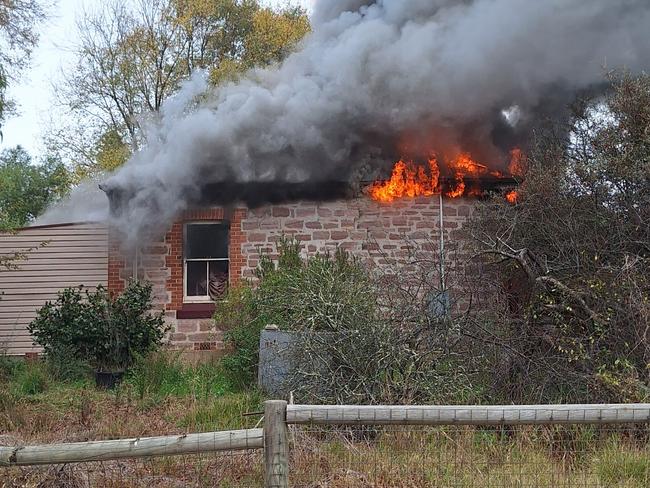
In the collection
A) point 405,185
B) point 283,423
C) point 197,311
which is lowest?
point 283,423

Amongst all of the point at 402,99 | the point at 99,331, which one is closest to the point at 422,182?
the point at 402,99

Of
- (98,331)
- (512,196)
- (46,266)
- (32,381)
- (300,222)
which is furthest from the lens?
(46,266)

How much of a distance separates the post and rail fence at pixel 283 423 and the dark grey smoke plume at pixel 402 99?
26.8ft

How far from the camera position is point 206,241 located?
40.3 feet

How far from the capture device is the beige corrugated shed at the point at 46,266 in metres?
12.2

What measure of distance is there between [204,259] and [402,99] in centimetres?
445

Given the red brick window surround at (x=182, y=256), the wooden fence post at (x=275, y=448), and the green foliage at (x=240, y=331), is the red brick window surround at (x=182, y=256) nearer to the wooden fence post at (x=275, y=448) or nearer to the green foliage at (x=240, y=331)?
the green foliage at (x=240, y=331)

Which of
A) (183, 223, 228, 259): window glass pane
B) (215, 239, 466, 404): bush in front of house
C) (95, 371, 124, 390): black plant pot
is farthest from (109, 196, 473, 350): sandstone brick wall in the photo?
(215, 239, 466, 404): bush in front of house

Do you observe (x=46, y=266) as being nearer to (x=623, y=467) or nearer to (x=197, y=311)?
(x=197, y=311)

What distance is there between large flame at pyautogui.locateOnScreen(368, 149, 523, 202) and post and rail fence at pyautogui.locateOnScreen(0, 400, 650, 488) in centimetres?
818

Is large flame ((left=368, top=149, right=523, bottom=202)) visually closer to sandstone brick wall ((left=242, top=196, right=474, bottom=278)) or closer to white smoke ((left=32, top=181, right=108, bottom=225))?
sandstone brick wall ((left=242, top=196, right=474, bottom=278))

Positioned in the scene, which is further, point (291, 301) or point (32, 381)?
point (32, 381)

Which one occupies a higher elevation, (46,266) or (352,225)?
(352,225)

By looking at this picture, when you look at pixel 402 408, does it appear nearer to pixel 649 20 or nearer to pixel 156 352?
pixel 156 352
